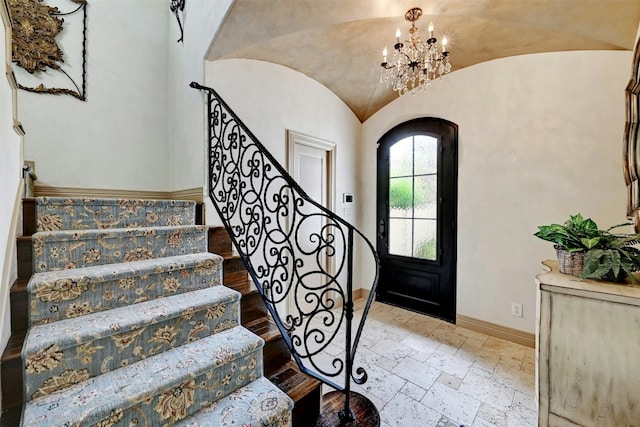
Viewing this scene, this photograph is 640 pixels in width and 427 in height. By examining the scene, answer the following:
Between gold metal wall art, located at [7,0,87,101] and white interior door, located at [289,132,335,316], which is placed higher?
gold metal wall art, located at [7,0,87,101]

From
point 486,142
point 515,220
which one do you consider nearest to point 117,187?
point 486,142

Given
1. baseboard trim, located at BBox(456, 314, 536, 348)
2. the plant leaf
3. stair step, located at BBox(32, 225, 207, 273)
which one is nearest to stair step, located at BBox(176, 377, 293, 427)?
stair step, located at BBox(32, 225, 207, 273)

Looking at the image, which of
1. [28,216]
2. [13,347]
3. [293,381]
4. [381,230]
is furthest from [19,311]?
[381,230]

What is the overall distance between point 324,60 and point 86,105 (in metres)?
2.34

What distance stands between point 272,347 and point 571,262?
1553mm

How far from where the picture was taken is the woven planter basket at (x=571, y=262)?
1.24 metres

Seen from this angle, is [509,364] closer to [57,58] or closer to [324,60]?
[324,60]

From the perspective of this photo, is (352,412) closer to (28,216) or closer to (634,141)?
(28,216)

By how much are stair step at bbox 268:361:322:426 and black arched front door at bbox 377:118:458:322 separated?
224 cm

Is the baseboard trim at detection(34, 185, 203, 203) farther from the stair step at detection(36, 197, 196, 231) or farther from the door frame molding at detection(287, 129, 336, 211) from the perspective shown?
the door frame molding at detection(287, 129, 336, 211)

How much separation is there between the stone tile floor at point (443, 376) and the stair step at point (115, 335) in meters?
1.25

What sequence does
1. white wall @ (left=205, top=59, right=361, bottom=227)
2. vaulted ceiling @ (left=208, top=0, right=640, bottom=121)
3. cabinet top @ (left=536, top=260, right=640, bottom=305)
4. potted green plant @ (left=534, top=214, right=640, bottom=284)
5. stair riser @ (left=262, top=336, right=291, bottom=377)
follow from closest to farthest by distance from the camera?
cabinet top @ (left=536, top=260, right=640, bottom=305)
potted green plant @ (left=534, top=214, right=640, bottom=284)
stair riser @ (left=262, top=336, right=291, bottom=377)
vaulted ceiling @ (left=208, top=0, right=640, bottom=121)
white wall @ (left=205, top=59, right=361, bottom=227)

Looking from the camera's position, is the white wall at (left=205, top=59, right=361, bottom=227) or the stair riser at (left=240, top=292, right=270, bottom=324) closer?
the stair riser at (left=240, top=292, right=270, bottom=324)

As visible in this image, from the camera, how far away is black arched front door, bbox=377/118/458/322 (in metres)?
3.03
